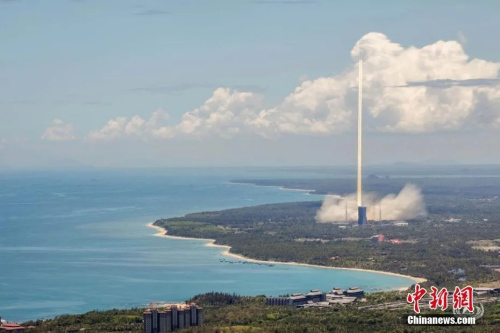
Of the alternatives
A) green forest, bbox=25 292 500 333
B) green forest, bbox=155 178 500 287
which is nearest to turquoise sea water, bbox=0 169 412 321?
green forest, bbox=155 178 500 287

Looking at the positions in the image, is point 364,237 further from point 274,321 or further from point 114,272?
point 274,321

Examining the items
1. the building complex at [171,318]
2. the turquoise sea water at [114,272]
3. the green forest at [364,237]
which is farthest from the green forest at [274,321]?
the green forest at [364,237]

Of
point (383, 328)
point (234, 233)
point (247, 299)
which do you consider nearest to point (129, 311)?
point (247, 299)

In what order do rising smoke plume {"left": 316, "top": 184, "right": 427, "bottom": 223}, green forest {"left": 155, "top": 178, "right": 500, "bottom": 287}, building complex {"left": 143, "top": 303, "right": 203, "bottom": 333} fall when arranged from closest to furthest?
building complex {"left": 143, "top": 303, "right": 203, "bottom": 333}, green forest {"left": 155, "top": 178, "right": 500, "bottom": 287}, rising smoke plume {"left": 316, "top": 184, "right": 427, "bottom": 223}

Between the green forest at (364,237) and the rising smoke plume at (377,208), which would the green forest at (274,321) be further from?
the rising smoke plume at (377,208)

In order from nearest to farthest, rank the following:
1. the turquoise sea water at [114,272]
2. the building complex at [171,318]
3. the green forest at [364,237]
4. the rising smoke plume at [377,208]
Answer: the building complex at [171,318]
the turquoise sea water at [114,272]
the green forest at [364,237]
the rising smoke plume at [377,208]

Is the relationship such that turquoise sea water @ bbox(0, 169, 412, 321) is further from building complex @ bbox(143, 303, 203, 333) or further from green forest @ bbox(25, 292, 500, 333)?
building complex @ bbox(143, 303, 203, 333)

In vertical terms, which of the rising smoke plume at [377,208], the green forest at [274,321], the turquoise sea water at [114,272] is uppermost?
the rising smoke plume at [377,208]

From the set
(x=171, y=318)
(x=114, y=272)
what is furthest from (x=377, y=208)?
(x=171, y=318)
